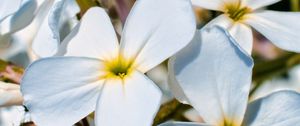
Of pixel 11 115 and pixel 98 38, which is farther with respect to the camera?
pixel 11 115

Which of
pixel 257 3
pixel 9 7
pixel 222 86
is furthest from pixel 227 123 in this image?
pixel 9 7

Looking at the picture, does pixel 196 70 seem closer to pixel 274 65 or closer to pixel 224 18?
pixel 224 18

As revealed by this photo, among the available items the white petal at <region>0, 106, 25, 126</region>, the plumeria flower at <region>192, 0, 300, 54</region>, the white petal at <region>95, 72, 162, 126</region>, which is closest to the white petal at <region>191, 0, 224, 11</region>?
the plumeria flower at <region>192, 0, 300, 54</region>

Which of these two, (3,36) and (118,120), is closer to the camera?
(118,120)

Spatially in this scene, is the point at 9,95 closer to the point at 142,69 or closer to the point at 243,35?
the point at 142,69

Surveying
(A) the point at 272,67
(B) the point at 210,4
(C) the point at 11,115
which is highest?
(B) the point at 210,4

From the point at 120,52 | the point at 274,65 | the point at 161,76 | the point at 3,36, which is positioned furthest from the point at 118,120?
the point at 161,76
